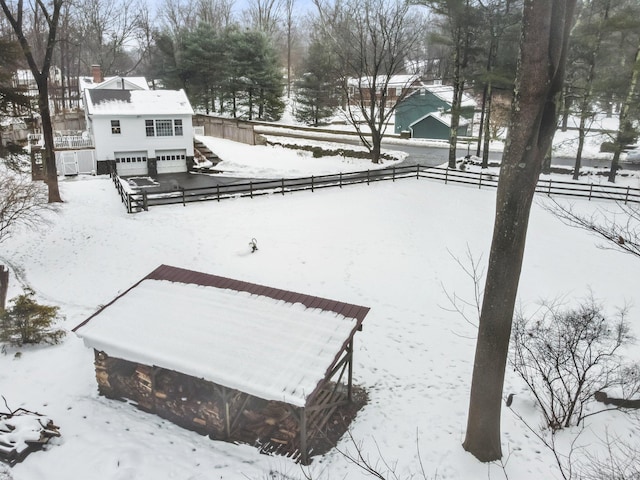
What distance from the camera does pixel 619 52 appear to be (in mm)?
27797

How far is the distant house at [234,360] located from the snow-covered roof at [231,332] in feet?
0.06

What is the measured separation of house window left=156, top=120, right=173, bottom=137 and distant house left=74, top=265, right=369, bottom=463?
2478 centimetres

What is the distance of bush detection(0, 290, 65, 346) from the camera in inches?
464

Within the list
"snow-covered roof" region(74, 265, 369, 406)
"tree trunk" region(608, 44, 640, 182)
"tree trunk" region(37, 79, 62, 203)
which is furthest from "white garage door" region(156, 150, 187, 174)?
"tree trunk" region(608, 44, 640, 182)

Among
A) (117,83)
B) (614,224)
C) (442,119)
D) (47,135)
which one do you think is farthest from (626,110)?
(117,83)

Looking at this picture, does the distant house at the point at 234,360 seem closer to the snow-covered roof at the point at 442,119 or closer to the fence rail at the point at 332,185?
the fence rail at the point at 332,185

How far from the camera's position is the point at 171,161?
112 feet

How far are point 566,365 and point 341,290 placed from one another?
23.6 feet

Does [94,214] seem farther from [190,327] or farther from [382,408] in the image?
[382,408]

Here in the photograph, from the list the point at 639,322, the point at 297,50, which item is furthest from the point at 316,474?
the point at 297,50

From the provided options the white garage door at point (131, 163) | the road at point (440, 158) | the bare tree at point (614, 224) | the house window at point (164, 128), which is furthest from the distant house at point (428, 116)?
the bare tree at point (614, 224)

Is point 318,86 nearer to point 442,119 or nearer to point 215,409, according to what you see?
point 442,119

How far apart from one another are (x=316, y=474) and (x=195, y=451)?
87.4 inches

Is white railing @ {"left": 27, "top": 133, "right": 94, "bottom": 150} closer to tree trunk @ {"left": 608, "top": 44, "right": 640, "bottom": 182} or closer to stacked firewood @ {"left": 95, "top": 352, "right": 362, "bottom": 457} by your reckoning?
stacked firewood @ {"left": 95, "top": 352, "right": 362, "bottom": 457}
